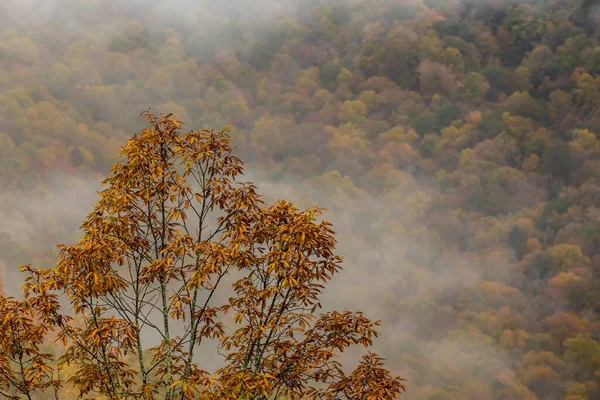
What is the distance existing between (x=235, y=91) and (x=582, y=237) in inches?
643

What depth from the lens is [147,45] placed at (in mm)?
31328

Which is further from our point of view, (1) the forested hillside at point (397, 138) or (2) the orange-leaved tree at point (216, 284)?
(1) the forested hillside at point (397, 138)

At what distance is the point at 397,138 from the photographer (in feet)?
98.9

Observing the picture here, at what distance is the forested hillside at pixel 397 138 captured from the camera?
25172mm

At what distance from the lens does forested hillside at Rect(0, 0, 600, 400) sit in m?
25.2

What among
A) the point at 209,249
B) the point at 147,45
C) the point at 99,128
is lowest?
the point at 209,249

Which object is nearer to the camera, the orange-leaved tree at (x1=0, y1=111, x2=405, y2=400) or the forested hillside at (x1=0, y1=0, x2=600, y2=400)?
the orange-leaved tree at (x1=0, y1=111, x2=405, y2=400)

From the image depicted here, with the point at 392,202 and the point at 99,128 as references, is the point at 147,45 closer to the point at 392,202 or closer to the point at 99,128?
the point at 99,128

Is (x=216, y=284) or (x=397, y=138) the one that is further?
(x=397, y=138)

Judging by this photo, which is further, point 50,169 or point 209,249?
point 50,169

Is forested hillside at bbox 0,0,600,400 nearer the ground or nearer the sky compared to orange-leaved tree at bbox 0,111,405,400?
nearer the sky

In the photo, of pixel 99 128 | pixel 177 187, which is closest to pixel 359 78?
pixel 99 128

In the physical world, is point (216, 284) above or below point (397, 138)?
below

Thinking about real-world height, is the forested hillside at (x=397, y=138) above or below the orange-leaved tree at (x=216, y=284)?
above
